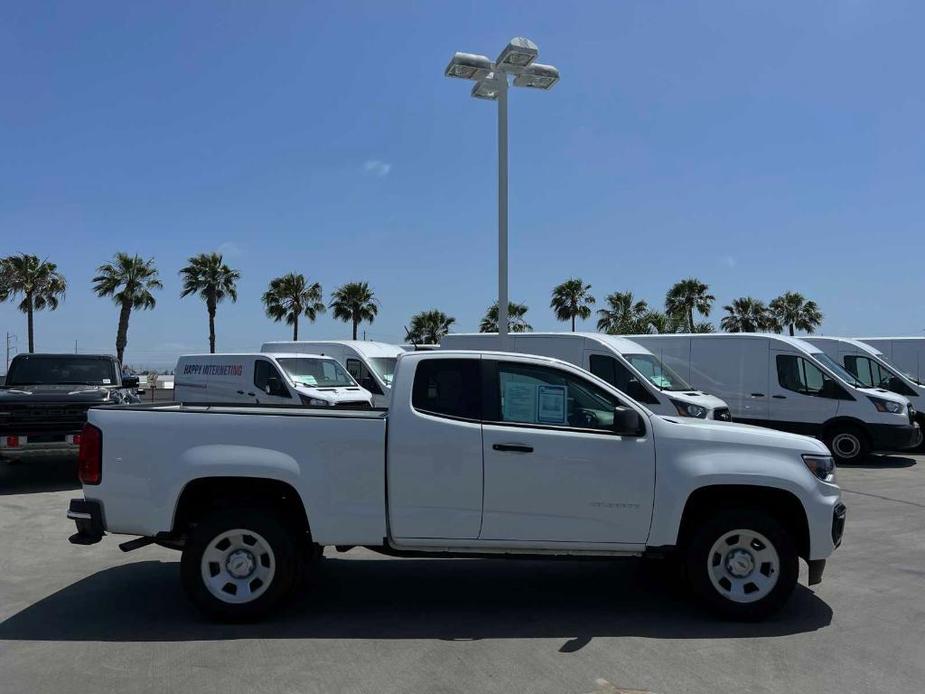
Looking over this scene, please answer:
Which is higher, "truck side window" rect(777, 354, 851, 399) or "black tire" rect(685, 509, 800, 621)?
"truck side window" rect(777, 354, 851, 399)

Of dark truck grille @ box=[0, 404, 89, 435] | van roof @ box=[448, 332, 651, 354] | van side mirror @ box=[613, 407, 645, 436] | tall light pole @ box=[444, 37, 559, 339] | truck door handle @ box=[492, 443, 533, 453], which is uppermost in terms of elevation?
tall light pole @ box=[444, 37, 559, 339]

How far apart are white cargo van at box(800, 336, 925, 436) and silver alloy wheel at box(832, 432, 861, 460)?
2385 mm

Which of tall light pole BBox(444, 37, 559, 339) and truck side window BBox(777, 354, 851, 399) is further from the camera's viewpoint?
truck side window BBox(777, 354, 851, 399)

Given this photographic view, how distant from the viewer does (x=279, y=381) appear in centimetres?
1525

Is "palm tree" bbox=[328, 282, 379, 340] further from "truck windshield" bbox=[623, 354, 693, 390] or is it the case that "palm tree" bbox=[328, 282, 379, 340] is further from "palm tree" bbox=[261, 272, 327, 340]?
"truck windshield" bbox=[623, 354, 693, 390]

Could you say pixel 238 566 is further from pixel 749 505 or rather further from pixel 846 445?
pixel 846 445

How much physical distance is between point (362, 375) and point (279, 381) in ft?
10.7

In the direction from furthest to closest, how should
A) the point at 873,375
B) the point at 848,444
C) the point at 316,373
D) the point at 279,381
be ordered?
the point at 873,375 → the point at 316,373 → the point at 279,381 → the point at 848,444

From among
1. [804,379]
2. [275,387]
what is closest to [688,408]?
[804,379]

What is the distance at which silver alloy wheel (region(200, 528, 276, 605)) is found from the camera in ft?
17.0

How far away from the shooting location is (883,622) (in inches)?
209

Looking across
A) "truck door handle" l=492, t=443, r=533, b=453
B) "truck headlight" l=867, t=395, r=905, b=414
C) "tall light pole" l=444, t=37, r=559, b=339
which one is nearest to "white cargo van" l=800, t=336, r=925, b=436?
"truck headlight" l=867, t=395, r=905, b=414

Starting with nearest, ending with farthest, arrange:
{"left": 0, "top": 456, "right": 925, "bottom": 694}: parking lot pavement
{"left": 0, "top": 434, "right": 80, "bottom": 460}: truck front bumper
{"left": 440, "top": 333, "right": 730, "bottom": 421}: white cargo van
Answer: {"left": 0, "top": 456, "right": 925, "bottom": 694}: parking lot pavement < {"left": 0, "top": 434, "right": 80, "bottom": 460}: truck front bumper < {"left": 440, "top": 333, "right": 730, "bottom": 421}: white cargo van

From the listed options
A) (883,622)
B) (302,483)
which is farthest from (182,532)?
(883,622)
